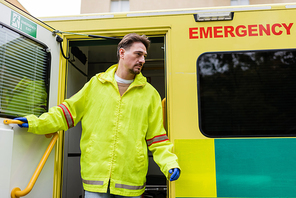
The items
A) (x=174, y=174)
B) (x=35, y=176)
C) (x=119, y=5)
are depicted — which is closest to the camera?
(x=174, y=174)

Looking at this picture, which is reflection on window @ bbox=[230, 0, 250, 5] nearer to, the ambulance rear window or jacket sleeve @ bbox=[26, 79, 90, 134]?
the ambulance rear window

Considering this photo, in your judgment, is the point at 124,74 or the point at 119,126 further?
the point at 124,74

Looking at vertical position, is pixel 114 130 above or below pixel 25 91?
below

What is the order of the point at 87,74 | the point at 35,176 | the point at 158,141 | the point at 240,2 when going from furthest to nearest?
the point at 240,2
the point at 87,74
the point at 158,141
the point at 35,176

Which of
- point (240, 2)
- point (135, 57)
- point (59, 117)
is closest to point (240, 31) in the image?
point (135, 57)

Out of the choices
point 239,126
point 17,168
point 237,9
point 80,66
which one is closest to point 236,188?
point 239,126

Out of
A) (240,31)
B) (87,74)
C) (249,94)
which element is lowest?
(249,94)

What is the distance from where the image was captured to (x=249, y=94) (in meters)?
2.09

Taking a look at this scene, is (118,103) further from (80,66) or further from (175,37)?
(80,66)

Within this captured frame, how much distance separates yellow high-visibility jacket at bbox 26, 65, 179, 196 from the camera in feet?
6.28

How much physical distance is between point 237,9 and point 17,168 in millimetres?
2233

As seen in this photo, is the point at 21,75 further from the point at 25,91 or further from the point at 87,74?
the point at 87,74

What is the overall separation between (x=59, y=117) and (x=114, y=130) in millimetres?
443

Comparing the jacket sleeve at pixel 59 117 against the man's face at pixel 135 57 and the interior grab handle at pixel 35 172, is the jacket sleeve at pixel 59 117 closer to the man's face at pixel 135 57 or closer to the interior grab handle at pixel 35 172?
the interior grab handle at pixel 35 172
